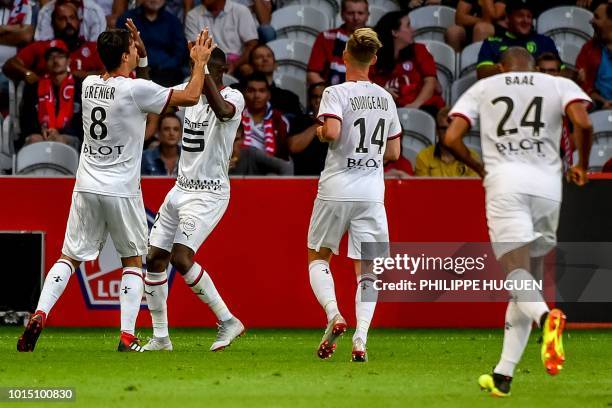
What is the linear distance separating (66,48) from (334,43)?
2.93 metres

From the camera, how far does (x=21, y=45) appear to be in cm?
1548

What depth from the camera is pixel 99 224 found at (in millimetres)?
9742

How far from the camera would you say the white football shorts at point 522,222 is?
7.21 m

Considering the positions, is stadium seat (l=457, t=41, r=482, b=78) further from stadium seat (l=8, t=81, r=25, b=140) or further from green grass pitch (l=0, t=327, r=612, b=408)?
stadium seat (l=8, t=81, r=25, b=140)

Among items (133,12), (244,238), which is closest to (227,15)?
(133,12)

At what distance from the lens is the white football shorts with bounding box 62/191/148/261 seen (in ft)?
31.6

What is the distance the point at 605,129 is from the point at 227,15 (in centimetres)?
442

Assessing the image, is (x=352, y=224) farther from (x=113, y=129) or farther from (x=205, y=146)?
(x=113, y=129)

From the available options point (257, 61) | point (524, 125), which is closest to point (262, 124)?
point (257, 61)

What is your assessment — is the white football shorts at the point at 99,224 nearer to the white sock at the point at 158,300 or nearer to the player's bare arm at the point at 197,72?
the white sock at the point at 158,300

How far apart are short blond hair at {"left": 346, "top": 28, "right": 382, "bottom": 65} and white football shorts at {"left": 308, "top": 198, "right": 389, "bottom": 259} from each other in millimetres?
1018

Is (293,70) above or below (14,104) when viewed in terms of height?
above

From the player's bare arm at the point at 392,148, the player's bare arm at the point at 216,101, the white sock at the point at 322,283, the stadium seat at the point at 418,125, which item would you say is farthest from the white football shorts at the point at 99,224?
the stadium seat at the point at 418,125

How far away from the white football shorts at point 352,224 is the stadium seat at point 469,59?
6528mm
